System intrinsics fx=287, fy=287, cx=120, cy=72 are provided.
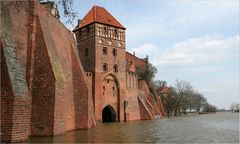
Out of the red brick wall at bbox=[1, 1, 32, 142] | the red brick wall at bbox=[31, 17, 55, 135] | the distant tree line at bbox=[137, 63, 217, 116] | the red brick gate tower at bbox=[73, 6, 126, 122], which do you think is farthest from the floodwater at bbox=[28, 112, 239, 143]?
the distant tree line at bbox=[137, 63, 217, 116]

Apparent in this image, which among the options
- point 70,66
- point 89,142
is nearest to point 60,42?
point 70,66

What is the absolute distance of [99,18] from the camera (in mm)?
36156

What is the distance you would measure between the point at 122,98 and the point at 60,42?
17.2 meters

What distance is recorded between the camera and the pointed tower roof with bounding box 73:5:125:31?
3596 centimetres

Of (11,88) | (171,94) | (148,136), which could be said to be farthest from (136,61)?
(11,88)

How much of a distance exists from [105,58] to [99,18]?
5.26m

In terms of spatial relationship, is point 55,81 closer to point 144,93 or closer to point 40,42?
point 40,42

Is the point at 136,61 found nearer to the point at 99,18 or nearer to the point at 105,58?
the point at 99,18

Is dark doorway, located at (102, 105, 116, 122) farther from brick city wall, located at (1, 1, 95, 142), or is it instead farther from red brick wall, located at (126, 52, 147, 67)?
red brick wall, located at (126, 52, 147, 67)

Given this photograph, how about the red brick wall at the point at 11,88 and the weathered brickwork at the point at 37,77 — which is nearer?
the red brick wall at the point at 11,88

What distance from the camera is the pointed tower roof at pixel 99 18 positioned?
118 ft

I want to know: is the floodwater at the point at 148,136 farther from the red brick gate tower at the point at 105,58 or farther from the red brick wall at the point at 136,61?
the red brick wall at the point at 136,61

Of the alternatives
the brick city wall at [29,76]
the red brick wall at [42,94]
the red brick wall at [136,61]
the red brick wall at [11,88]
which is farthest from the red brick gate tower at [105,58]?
the red brick wall at [136,61]

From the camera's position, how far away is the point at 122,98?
120ft
